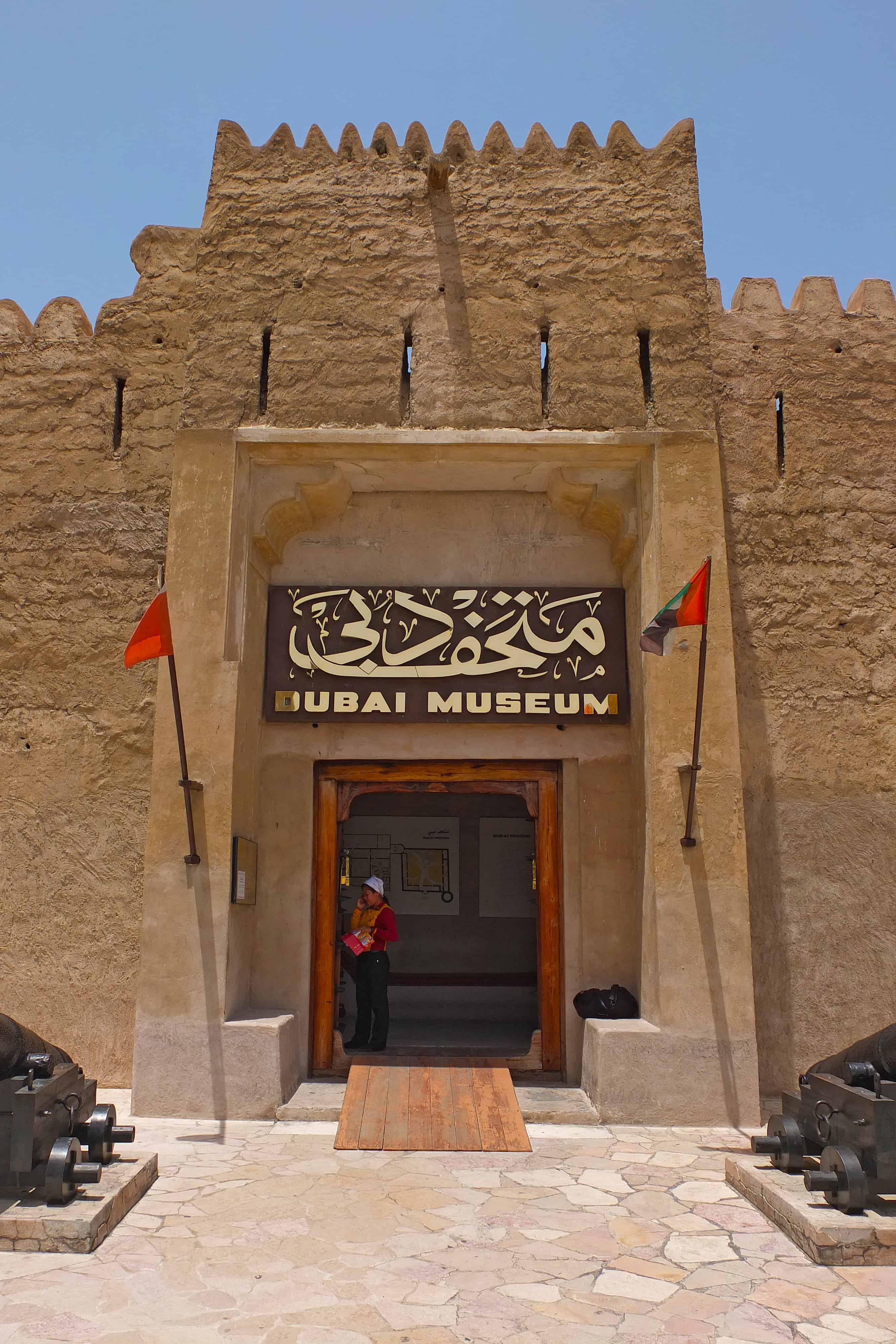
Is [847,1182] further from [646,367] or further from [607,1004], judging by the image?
[646,367]

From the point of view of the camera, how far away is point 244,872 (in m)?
7.35

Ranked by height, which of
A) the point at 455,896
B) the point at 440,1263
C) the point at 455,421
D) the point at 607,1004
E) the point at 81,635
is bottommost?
the point at 440,1263

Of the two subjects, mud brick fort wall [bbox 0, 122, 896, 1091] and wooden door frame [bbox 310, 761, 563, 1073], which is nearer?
mud brick fort wall [bbox 0, 122, 896, 1091]

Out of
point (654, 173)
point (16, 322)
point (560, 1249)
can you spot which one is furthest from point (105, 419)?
point (560, 1249)

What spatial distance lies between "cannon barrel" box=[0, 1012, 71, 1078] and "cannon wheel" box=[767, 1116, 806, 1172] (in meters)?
3.60

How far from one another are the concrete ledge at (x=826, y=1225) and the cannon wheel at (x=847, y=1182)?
4 centimetres

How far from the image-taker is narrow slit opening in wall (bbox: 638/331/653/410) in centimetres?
778

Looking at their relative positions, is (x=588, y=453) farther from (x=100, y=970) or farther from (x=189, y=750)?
(x=100, y=970)

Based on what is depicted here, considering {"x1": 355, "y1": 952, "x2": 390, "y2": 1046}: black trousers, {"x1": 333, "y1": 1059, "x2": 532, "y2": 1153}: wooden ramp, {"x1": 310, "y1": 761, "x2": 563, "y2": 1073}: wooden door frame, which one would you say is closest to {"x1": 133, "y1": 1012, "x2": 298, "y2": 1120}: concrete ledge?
{"x1": 333, "y1": 1059, "x2": 532, "y2": 1153}: wooden ramp

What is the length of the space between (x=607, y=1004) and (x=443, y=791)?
2036mm

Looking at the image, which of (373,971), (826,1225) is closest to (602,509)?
(373,971)

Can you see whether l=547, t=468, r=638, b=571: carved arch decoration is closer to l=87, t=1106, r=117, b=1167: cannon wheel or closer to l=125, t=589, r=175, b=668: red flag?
l=125, t=589, r=175, b=668: red flag

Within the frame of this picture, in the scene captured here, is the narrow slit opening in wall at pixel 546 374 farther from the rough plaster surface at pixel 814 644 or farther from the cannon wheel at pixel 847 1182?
the cannon wheel at pixel 847 1182

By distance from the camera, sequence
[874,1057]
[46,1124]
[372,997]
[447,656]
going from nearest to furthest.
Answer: [46,1124] < [874,1057] < [447,656] < [372,997]
